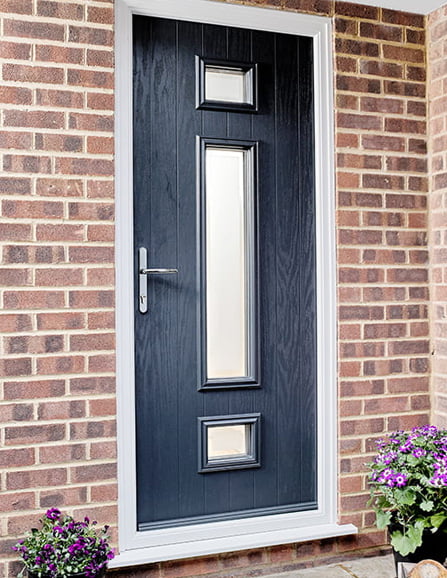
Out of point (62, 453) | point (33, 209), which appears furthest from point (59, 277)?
point (62, 453)

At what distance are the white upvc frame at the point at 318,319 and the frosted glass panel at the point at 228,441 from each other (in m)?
0.26

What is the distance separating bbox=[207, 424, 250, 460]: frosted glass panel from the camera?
257cm

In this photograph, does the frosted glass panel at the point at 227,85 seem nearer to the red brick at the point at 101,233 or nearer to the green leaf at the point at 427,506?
the red brick at the point at 101,233

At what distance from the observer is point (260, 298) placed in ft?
8.58

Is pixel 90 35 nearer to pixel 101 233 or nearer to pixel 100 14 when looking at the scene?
pixel 100 14

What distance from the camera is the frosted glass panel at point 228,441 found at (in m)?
2.57

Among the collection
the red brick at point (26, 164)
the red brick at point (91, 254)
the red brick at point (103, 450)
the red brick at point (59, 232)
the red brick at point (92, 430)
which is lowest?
the red brick at point (103, 450)

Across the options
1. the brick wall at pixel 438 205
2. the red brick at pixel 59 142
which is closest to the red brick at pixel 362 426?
the brick wall at pixel 438 205

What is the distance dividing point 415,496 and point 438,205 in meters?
1.23

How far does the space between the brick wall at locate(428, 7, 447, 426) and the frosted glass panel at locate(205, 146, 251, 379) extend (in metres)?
0.85

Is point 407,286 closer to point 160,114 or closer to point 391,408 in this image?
Answer: point 391,408

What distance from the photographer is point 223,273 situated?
260 centimetres

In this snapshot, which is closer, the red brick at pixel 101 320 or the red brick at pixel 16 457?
the red brick at pixel 16 457

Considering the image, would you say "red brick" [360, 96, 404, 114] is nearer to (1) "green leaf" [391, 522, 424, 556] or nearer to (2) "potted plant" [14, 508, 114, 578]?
(1) "green leaf" [391, 522, 424, 556]
